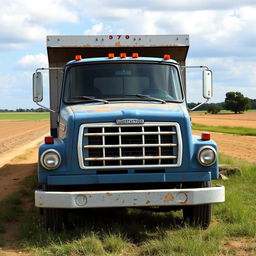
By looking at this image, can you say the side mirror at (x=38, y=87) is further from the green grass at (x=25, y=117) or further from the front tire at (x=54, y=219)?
the green grass at (x=25, y=117)

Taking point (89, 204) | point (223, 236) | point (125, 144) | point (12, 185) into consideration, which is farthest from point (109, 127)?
point (12, 185)

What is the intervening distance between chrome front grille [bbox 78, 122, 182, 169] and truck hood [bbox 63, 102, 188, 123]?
0.08m

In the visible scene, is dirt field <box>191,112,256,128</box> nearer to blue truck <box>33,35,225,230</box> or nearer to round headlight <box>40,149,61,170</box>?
blue truck <box>33,35,225,230</box>

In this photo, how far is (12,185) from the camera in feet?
39.2

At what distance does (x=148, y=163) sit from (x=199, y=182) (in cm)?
75

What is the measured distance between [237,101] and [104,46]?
11685 centimetres

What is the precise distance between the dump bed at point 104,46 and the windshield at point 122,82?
1279 millimetres

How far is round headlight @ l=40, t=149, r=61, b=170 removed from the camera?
6.64 m

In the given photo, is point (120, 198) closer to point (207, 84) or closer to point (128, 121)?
point (128, 121)

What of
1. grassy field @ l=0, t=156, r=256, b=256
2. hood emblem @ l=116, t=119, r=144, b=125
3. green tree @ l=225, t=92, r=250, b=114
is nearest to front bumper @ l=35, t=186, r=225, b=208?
grassy field @ l=0, t=156, r=256, b=256

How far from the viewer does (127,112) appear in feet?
22.1

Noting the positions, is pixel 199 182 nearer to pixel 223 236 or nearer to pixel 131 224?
pixel 223 236

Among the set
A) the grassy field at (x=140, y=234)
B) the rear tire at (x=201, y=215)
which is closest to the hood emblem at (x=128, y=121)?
the rear tire at (x=201, y=215)

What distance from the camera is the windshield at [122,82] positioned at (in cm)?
775
